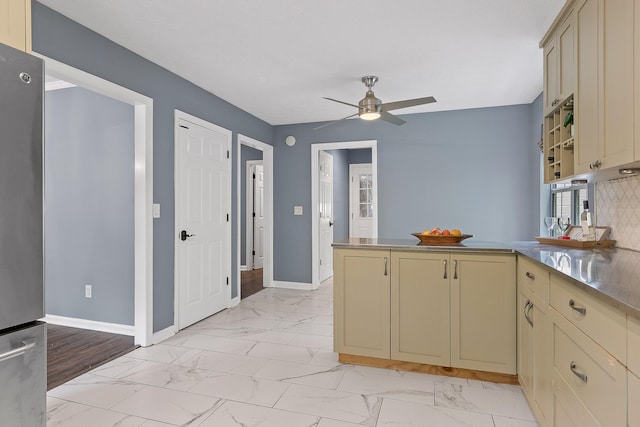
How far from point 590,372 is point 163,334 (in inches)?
122

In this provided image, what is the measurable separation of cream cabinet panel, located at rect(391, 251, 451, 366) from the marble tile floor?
188 millimetres

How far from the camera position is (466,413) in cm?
201

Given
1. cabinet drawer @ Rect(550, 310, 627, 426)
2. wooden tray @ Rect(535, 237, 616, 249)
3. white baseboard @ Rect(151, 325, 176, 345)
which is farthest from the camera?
white baseboard @ Rect(151, 325, 176, 345)

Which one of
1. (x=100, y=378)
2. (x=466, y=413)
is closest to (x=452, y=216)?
(x=466, y=413)

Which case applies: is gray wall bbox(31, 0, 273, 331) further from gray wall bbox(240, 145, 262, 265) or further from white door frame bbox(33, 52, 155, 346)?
gray wall bbox(240, 145, 262, 265)

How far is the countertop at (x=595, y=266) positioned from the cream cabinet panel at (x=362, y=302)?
0.11 meters

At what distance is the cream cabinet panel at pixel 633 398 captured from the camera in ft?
2.96

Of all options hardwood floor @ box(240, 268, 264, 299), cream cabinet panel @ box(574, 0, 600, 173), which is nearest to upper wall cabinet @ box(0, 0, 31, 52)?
cream cabinet panel @ box(574, 0, 600, 173)

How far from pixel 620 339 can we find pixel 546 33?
2.41 meters

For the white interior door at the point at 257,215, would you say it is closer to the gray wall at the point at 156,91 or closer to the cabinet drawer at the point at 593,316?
the gray wall at the point at 156,91

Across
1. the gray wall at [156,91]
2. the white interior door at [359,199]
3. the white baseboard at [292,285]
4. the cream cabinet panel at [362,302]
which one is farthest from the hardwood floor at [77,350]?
the white interior door at [359,199]

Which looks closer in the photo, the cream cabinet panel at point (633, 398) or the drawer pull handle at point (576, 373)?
the cream cabinet panel at point (633, 398)

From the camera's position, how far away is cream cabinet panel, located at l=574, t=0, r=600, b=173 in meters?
1.83

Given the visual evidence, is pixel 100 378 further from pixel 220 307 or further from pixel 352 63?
pixel 352 63
